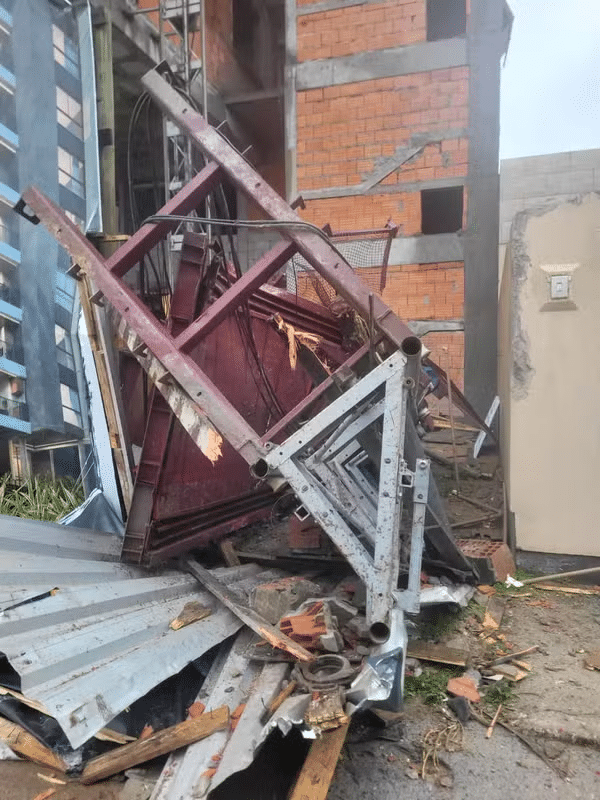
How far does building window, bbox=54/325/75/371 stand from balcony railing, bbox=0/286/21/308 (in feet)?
1.55

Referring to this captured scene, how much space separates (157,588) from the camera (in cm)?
350

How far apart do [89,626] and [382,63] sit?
9.02 metres

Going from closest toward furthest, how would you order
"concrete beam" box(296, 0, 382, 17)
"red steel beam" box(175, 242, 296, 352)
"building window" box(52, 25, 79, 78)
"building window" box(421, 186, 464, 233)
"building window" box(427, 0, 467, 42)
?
"red steel beam" box(175, 242, 296, 352)
"building window" box(52, 25, 79, 78)
"concrete beam" box(296, 0, 382, 17)
"building window" box(427, 0, 467, 42)
"building window" box(421, 186, 464, 233)

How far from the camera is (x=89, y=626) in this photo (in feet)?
9.23

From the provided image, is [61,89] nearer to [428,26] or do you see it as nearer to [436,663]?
[428,26]

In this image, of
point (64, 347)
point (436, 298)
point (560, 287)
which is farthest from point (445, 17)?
point (64, 347)

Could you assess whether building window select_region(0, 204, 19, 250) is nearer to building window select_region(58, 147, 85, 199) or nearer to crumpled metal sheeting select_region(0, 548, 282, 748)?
building window select_region(58, 147, 85, 199)

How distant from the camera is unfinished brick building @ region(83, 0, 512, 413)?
8414mm

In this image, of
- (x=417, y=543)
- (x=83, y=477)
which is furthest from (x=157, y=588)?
(x=83, y=477)

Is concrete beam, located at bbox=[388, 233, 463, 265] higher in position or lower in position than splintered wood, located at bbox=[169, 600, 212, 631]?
higher

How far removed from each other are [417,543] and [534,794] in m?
1.14

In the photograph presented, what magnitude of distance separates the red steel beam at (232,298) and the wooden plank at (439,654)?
216cm

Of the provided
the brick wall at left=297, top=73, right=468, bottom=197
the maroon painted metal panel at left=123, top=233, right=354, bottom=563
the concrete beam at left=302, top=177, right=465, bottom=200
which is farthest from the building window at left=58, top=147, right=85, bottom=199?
the brick wall at left=297, top=73, right=468, bottom=197

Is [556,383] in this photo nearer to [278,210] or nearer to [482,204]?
[278,210]
